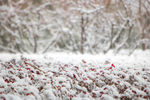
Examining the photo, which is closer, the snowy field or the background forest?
the snowy field

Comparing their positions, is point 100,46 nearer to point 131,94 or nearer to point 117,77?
point 117,77

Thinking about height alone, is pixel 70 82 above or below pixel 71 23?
below

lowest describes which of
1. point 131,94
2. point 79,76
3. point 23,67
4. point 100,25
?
point 131,94

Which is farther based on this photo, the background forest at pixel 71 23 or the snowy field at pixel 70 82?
the background forest at pixel 71 23

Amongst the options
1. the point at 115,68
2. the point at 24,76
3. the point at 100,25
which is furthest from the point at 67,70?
the point at 100,25

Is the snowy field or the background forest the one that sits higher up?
the background forest

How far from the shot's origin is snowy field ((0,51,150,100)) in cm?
273

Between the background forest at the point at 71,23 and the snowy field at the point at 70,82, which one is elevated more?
the background forest at the point at 71,23

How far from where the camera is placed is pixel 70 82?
337 centimetres

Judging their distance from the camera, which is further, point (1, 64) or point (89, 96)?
point (1, 64)

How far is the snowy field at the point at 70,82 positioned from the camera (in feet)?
8.96

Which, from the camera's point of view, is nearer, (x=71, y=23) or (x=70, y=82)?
(x=70, y=82)

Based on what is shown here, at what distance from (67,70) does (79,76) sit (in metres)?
0.43

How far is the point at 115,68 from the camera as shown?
4.22 meters
